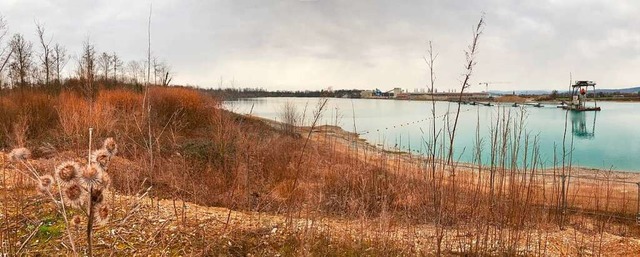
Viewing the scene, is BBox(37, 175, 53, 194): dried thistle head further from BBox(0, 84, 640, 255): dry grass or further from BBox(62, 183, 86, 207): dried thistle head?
BBox(0, 84, 640, 255): dry grass

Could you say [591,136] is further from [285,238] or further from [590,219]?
[285,238]

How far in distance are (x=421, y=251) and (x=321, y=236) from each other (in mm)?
1145

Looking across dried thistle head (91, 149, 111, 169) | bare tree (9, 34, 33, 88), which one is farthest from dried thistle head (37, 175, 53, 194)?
bare tree (9, 34, 33, 88)

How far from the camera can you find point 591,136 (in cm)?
3278

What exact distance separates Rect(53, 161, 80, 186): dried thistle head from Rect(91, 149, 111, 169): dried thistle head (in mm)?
119

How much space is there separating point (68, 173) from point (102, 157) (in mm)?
201

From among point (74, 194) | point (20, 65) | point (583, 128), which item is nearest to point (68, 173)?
point (74, 194)

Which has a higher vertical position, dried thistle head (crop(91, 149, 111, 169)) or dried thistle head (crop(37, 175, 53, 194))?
dried thistle head (crop(91, 149, 111, 169))

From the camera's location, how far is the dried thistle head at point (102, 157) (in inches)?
61.9

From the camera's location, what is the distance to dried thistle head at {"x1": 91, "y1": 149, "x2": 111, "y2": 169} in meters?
1.57

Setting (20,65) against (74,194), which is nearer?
(74,194)

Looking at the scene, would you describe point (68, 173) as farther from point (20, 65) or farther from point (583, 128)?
point (583, 128)

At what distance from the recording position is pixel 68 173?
1405mm

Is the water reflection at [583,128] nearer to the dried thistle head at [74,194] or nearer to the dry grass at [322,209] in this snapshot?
the dry grass at [322,209]
